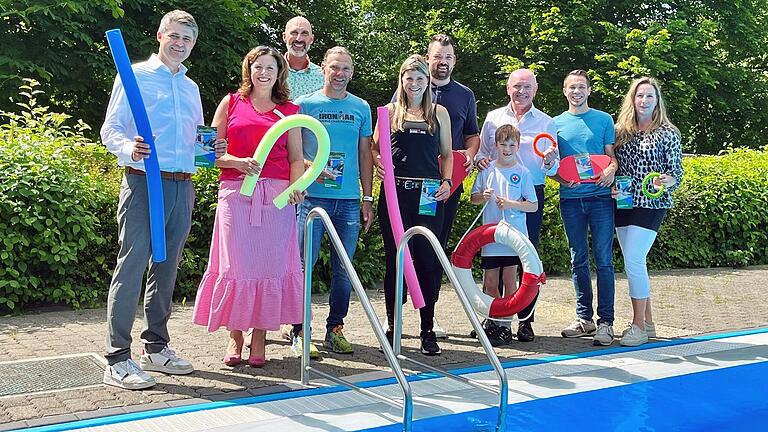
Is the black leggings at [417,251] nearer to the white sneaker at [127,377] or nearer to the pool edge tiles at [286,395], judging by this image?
the pool edge tiles at [286,395]

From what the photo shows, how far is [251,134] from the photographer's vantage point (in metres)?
4.69

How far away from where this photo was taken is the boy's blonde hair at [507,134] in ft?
18.0

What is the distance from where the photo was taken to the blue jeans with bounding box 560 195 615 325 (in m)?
5.83

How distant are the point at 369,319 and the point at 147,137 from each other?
1.43 meters

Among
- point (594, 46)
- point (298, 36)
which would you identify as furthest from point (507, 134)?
point (594, 46)

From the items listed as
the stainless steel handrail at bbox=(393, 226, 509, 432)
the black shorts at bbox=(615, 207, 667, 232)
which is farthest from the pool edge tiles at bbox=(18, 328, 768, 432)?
the black shorts at bbox=(615, 207, 667, 232)

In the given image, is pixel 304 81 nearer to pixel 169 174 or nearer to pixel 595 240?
pixel 169 174

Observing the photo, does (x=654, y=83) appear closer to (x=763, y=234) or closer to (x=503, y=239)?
(x=503, y=239)

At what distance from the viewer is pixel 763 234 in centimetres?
1130

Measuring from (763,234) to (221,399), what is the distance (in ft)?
30.7

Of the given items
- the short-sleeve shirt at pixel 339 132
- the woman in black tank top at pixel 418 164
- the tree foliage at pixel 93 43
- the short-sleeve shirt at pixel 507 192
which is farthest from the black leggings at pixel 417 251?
the tree foliage at pixel 93 43

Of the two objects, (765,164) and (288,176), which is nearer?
(288,176)

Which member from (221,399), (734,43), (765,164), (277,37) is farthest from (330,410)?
(734,43)

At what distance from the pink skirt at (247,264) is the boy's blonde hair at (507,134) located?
5.19ft
